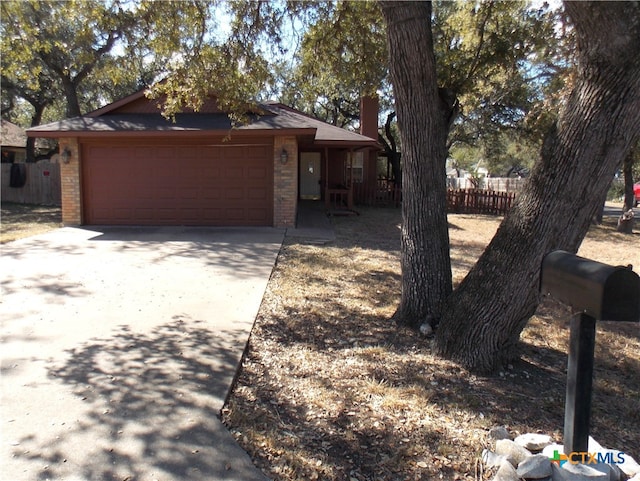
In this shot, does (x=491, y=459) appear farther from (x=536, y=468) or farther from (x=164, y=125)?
(x=164, y=125)

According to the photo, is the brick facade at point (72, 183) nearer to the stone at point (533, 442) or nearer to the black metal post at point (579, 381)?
the stone at point (533, 442)

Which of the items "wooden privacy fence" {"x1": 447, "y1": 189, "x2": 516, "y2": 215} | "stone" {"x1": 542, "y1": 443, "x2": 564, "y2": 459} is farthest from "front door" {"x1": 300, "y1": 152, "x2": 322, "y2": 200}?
"stone" {"x1": 542, "y1": 443, "x2": 564, "y2": 459}

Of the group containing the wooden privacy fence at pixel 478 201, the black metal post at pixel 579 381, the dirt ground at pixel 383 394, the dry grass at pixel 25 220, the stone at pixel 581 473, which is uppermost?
the wooden privacy fence at pixel 478 201

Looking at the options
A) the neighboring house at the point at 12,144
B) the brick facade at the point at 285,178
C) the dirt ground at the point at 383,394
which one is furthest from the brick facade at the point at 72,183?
the neighboring house at the point at 12,144

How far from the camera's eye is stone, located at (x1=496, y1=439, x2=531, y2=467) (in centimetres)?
266

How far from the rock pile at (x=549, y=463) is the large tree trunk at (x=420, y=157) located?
2129 mm

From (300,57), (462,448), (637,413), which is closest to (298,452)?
(462,448)

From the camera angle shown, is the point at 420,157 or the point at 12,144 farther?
the point at 12,144

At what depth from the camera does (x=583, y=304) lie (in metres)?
2.05

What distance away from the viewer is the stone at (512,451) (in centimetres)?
266

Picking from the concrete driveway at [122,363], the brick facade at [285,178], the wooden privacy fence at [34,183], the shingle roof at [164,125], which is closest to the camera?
the concrete driveway at [122,363]

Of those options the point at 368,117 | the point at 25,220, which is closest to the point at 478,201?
the point at 368,117

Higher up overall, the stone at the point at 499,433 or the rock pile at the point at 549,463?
the rock pile at the point at 549,463

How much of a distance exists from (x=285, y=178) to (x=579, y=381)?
10406 mm
